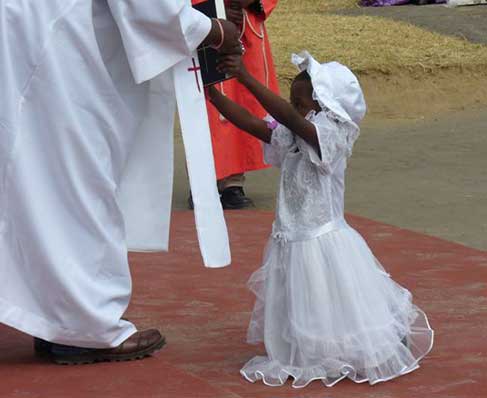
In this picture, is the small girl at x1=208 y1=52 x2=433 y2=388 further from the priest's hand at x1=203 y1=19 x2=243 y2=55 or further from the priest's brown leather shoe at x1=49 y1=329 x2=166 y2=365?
the priest's brown leather shoe at x1=49 y1=329 x2=166 y2=365

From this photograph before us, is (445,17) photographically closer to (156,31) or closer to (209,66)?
(209,66)

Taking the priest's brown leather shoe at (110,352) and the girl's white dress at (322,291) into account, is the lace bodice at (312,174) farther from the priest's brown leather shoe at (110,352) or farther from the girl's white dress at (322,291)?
the priest's brown leather shoe at (110,352)

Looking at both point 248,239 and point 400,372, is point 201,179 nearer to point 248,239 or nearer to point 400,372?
point 400,372

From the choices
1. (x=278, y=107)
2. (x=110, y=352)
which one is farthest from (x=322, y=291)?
(x=110, y=352)

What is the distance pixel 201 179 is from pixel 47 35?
775 millimetres

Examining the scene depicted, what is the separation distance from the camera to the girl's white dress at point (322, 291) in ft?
16.5

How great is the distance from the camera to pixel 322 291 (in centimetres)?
503

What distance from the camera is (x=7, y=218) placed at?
4961mm

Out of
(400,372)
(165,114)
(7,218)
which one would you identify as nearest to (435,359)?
(400,372)

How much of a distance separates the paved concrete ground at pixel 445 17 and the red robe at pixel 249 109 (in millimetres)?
5884

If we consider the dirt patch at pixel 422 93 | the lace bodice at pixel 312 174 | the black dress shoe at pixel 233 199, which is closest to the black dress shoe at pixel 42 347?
the lace bodice at pixel 312 174

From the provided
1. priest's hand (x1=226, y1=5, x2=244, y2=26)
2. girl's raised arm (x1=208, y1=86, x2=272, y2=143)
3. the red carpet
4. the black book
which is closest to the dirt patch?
the red carpet

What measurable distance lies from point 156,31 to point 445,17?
10498mm

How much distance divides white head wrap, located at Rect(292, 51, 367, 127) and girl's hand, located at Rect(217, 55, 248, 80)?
251 millimetres
